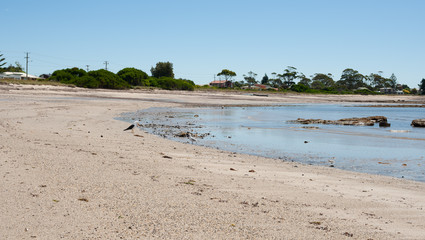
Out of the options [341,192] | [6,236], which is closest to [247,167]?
[341,192]

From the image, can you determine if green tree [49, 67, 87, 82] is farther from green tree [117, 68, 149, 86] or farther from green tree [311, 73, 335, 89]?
green tree [311, 73, 335, 89]

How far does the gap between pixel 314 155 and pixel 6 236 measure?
860cm

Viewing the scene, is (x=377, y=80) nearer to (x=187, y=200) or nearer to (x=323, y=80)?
(x=323, y=80)

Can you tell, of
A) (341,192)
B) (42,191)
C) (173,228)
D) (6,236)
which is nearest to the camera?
(6,236)

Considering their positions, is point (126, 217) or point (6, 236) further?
point (126, 217)

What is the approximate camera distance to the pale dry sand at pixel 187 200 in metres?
4.02

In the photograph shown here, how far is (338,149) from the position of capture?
1238cm

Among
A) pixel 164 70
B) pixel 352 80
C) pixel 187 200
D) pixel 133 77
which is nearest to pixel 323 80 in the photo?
pixel 352 80

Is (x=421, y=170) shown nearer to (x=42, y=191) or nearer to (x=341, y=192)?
(x=341, y=192)

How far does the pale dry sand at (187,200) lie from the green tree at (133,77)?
63.8 metres

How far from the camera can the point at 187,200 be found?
501cm

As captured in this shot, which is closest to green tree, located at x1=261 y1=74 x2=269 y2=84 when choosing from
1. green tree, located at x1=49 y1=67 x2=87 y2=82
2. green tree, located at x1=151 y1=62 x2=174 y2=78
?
green tree, located at x1=151 y1=62 x2=174 y2=78

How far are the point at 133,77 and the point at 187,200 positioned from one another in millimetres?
67790

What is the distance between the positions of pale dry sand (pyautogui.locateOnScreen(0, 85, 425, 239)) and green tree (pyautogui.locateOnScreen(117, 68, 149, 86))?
63.8 meters
